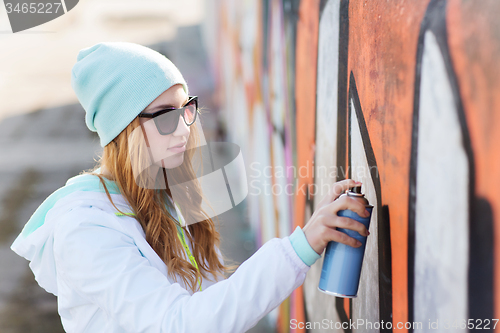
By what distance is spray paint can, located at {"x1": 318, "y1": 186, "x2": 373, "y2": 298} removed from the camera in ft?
3.93

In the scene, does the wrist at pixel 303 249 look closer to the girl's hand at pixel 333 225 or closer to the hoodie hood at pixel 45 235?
the girl's hand at pixel 333 225

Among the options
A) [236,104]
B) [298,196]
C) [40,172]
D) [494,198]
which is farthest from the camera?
[40,172]

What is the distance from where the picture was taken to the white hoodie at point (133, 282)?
121 cm

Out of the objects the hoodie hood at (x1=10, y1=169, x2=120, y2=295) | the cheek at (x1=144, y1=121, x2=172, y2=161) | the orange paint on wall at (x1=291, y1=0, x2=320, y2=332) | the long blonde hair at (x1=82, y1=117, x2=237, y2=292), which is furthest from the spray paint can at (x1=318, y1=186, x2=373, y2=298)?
the orange paint on wall at (x1=291, y1=0, x2=320, y2=332)

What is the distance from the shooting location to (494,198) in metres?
0.90

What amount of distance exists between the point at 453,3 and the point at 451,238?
544 mm

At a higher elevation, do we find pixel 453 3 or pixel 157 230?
pixel 453 3

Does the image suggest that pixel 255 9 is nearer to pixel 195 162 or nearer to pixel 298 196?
pixel 298 196

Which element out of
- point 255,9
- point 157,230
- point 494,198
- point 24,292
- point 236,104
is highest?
point 255,9

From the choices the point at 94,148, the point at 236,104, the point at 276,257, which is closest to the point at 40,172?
the point at 94,148

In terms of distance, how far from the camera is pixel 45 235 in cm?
152

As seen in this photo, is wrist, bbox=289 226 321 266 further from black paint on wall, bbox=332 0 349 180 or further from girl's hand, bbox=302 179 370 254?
black paint on wall, bbox=332 0 349 180

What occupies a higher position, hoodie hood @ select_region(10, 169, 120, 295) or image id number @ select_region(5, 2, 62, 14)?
image id number @ select_region(5, 2, 62, 14)
